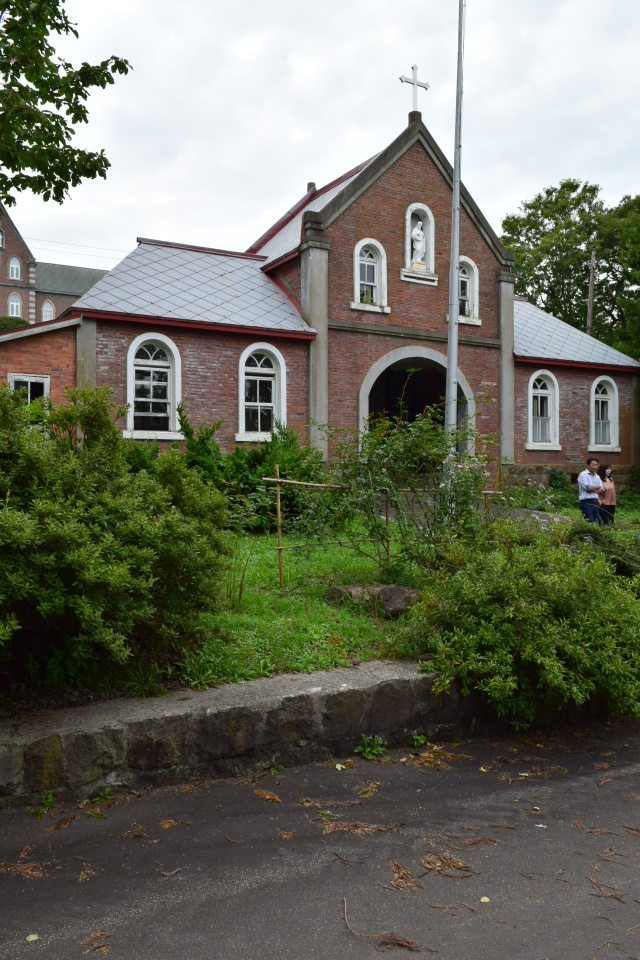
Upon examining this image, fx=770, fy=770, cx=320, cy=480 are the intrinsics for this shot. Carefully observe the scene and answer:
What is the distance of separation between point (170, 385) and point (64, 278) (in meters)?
57.3

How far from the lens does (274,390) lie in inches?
672

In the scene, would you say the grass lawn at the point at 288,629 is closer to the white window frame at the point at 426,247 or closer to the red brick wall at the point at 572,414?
the white window frame at the point at 426,247

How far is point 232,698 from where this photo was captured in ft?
14.5

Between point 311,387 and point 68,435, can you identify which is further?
point 311,387

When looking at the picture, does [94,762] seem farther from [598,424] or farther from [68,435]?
[598,424]

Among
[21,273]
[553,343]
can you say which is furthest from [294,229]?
[21,273]

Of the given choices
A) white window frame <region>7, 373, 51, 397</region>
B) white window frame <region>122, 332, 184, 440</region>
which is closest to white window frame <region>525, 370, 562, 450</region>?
white window frame <region>122, 332, 184, 440</region>

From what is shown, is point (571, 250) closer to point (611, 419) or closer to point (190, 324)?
point (611, 419)

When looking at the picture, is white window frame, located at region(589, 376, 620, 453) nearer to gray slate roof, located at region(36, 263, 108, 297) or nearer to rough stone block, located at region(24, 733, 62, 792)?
rough stone block, located at region(24, 733, 62, 792)

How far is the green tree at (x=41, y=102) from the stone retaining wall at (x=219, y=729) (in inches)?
210

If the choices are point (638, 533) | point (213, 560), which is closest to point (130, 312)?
point (638, 533)

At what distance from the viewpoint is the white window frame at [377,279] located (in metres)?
17.9

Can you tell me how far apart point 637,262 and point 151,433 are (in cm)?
1528

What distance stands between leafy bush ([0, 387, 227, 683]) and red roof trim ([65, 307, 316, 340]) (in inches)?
421
